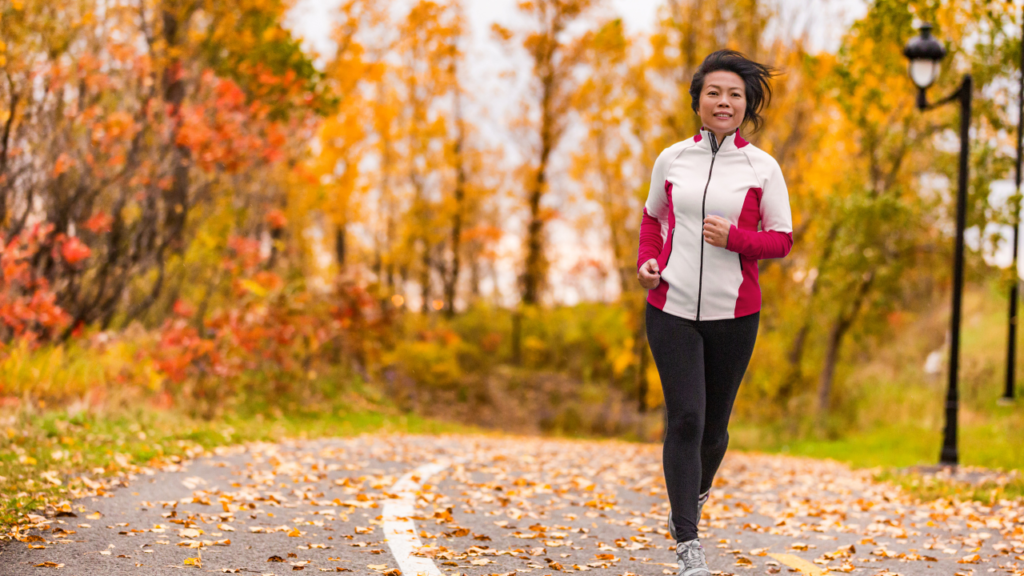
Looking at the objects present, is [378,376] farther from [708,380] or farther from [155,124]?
A: [708,380]

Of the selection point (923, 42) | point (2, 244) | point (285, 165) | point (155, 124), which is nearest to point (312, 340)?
point (285, 165)

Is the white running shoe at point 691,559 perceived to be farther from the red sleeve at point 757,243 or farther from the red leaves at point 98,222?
the red leaves at point 98,222

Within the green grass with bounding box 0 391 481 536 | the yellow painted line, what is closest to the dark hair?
the yellow painted line

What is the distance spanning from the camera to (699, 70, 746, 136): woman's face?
13.2ft

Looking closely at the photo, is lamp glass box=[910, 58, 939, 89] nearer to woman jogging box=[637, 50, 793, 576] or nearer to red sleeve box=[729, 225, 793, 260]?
woman jogging box=[637, 50, 793, 576]

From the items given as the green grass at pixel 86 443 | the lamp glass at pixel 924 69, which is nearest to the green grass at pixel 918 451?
the lamp glass at pixel 924 69

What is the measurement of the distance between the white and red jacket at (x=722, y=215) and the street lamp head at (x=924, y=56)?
7.00 metres

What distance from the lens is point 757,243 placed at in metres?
3.87

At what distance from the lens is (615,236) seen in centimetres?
2514

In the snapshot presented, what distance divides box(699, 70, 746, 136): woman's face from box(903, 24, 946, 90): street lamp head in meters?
6.98

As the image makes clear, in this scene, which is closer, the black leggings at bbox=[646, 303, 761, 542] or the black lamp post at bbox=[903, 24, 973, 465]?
the black leggings at bbox=[646, 303, 761, 542]

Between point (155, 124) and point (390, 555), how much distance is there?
8266mm

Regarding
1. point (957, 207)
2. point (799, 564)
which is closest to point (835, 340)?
point (957, 207)

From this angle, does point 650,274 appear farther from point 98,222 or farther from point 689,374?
point 98,222
